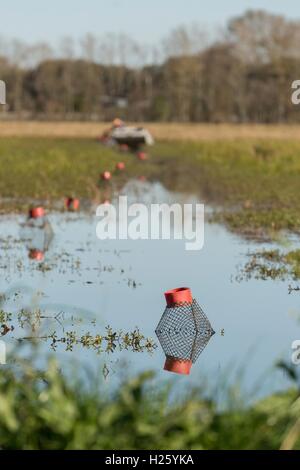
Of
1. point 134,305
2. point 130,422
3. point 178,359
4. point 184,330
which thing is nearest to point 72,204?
point 134,305

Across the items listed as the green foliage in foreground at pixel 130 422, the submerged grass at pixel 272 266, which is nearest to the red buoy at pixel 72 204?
the submerged grass at pixel 272 266

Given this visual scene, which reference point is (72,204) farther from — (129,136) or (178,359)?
(129,136)

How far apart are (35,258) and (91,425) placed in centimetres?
816

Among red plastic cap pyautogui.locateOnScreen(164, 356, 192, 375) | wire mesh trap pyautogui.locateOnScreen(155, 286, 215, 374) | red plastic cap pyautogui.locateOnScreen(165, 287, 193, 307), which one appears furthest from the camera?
red plastic cap pyautogui.locateOnScreen(165, 287, 193, 307)

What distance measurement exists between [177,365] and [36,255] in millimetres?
5626

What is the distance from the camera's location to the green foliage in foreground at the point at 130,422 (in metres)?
4.66

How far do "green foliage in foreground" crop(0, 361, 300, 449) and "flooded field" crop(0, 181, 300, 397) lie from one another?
0.87 feet

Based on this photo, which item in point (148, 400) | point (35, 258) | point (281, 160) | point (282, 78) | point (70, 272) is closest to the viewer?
point (148, 400)

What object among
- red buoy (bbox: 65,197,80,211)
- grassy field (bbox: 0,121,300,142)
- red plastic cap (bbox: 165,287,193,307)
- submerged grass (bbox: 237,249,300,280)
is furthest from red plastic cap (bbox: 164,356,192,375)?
grassy field (bbox: 0,121,300,142)

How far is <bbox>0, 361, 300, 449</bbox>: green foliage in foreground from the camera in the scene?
15.3ft

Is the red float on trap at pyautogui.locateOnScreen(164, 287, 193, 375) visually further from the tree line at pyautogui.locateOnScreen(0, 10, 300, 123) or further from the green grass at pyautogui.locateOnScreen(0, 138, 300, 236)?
the tree line at pyautogui.locateOnScreen(0, 10, 300, 123)

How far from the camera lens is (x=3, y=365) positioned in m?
6.42
